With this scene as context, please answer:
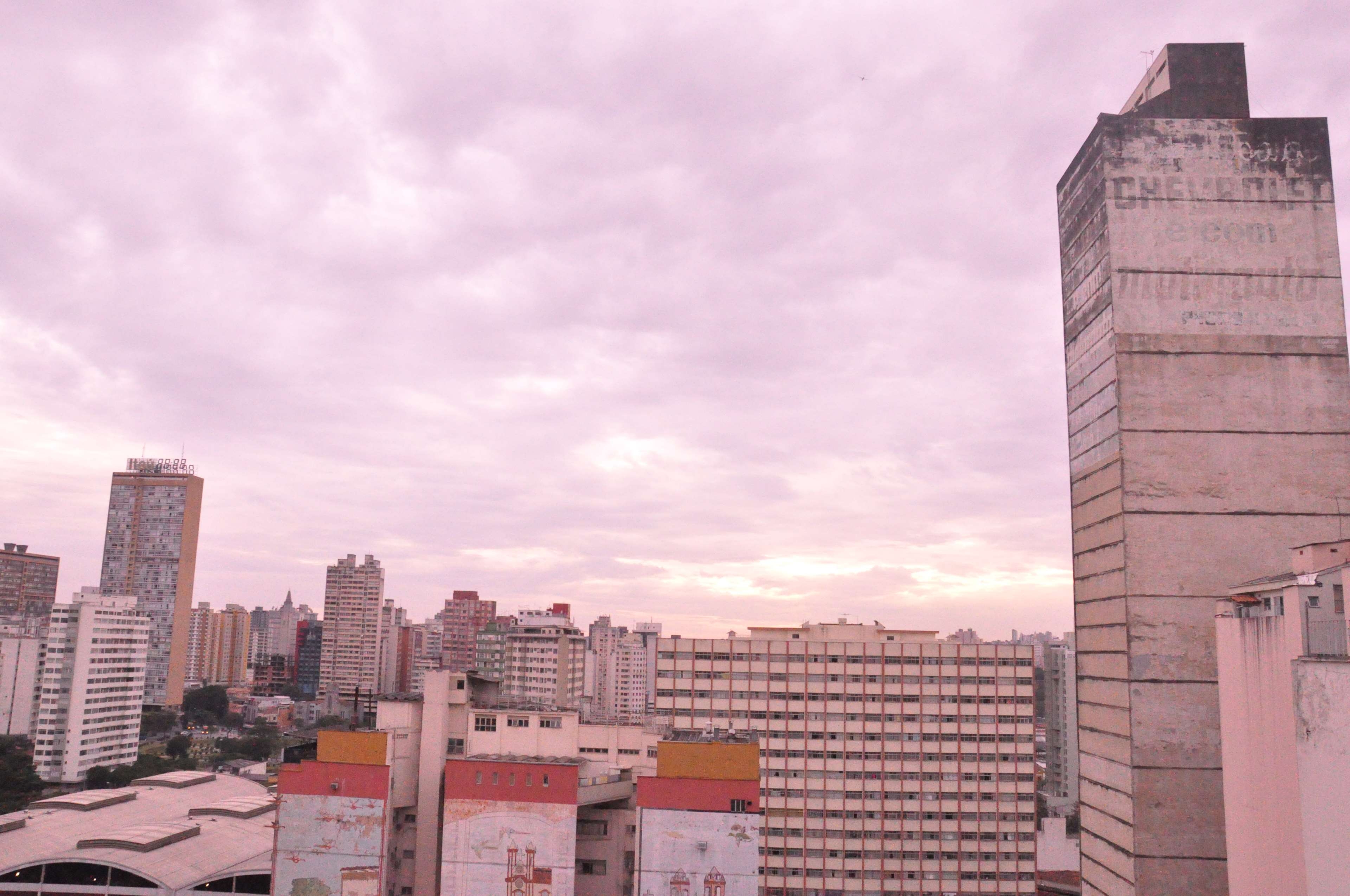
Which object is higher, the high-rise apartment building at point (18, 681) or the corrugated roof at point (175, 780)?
the high-rise apartment building at point (18, 681)

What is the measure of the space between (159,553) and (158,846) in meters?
121

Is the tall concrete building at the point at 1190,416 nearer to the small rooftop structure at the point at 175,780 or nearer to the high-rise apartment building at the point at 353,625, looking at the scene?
the small rooftop structure at the point at 175,780

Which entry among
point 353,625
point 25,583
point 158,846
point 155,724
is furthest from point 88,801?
point 25,583

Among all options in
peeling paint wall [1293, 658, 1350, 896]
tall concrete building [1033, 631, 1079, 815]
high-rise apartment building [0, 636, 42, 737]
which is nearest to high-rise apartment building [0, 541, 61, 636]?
high-rise apartment building [0, 636, 42, 737]

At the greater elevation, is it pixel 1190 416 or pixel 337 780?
pixel 1190 416

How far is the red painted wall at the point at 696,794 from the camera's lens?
40719mm

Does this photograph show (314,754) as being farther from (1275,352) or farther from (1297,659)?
(1275,352)

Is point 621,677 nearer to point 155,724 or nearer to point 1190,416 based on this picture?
point 155,724

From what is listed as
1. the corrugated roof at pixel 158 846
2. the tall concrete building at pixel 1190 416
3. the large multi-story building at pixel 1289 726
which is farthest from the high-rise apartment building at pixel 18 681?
the large multi-story building at pixel 1289 726

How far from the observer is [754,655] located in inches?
3204

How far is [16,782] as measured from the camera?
86.0 m

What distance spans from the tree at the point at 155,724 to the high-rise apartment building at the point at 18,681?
72.9 feet

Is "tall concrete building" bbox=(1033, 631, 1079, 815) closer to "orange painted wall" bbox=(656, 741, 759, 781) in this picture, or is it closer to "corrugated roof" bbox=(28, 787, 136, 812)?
"orange painted wall" bbox=(656, 741, 759, 781)

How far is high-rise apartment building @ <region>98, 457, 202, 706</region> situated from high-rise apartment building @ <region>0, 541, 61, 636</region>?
2353 centimetres
